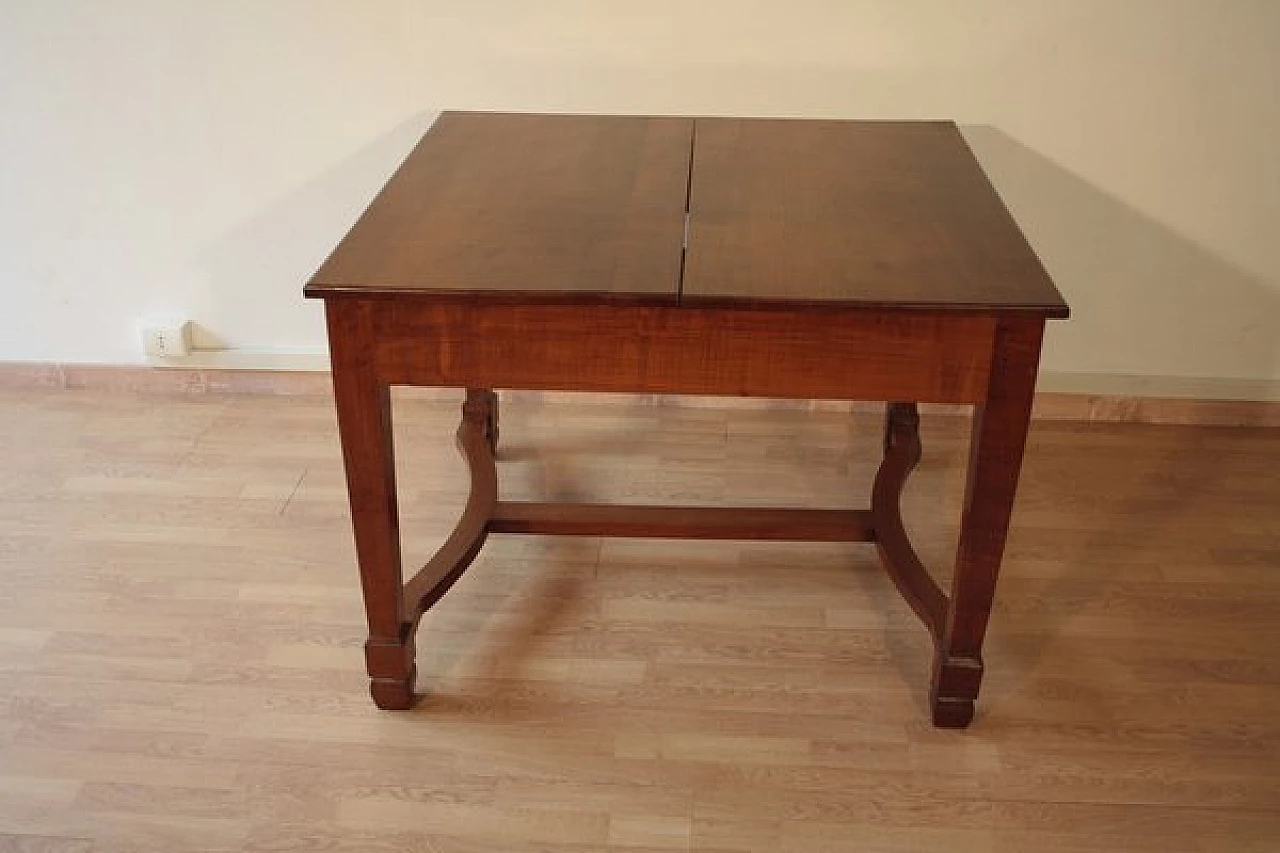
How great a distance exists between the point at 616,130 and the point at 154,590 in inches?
46.5

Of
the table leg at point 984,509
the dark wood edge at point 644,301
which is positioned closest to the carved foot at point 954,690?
the table leg at point 984,509

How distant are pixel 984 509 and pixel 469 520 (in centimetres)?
94

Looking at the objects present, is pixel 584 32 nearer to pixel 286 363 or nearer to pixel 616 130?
pixel 616 130

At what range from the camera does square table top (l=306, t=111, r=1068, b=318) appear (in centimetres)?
160

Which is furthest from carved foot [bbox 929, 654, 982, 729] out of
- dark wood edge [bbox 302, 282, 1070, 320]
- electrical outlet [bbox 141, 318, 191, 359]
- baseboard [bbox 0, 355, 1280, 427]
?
electrical outlet [bbox 141, 318, 191, 359]

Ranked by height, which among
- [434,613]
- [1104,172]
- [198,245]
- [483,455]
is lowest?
[434,613]

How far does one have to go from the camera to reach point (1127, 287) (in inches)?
105

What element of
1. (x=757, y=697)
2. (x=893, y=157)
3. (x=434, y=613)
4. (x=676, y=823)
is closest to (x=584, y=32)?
(x=893, y=157)

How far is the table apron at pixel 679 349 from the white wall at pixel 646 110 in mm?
1042

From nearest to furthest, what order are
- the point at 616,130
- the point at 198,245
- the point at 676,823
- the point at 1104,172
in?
the point at 676,823
the point at 616,130
the point at 1104,172
the point at 198,245

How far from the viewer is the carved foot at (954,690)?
6.25 feet

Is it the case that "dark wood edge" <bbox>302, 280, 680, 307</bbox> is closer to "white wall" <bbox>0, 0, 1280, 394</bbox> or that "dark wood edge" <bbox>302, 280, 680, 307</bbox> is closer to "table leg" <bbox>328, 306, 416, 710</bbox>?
"table leg" <bbox>328, 306, 416, 710</bbox>

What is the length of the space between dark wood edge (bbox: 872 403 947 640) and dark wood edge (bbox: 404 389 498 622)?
718mm

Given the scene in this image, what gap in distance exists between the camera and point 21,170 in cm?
269
